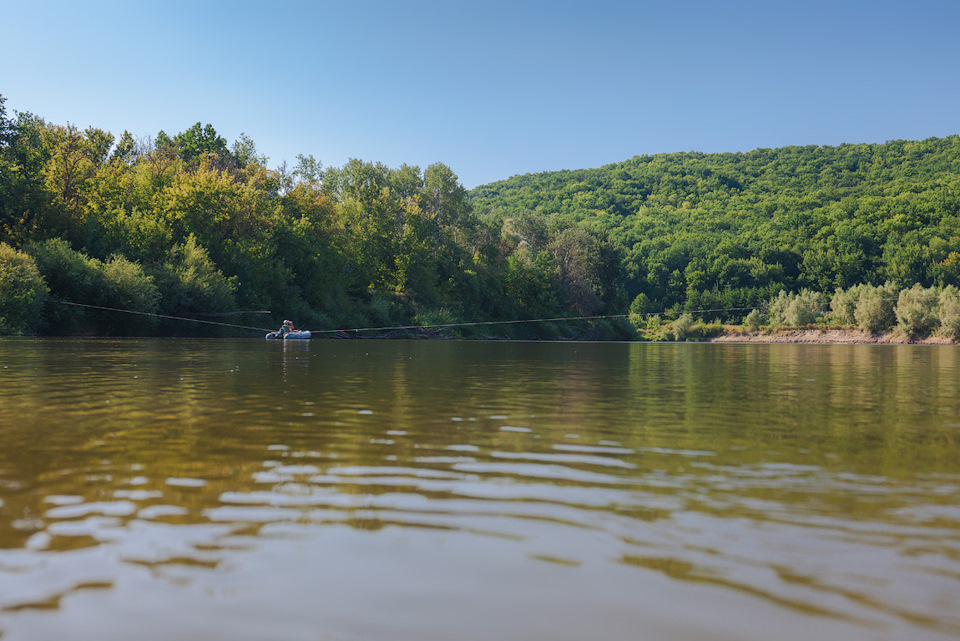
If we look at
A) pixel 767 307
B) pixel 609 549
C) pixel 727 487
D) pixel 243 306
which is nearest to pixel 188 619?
pixel 609 549

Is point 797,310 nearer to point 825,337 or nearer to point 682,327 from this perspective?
point 825,337

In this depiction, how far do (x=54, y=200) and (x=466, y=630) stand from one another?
2539 inches

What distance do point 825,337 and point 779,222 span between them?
5519 centimetres

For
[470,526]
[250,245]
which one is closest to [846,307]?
[250,245]

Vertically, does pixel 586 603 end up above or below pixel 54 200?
below

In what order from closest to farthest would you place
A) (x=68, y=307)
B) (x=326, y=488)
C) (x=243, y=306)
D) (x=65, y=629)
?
(x=65, y=629), (x=326, y=488), (x=68, y=307), (x=243, y=306)

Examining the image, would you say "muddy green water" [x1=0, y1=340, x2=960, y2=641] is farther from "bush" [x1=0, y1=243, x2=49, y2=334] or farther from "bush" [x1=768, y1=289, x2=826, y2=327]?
"bush" [x1=768, y1=289, x2=826, y2=327]

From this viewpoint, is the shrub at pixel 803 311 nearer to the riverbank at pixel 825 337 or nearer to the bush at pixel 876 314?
the riverbank at pixel 825 337

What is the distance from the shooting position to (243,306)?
69.8 m

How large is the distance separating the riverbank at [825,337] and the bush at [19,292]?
326ft

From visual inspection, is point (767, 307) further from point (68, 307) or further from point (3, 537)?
point (3, 537)

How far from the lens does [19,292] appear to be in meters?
43.7

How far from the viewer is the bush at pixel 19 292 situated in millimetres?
43031

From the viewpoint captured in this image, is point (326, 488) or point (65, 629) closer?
point (65, 629)
